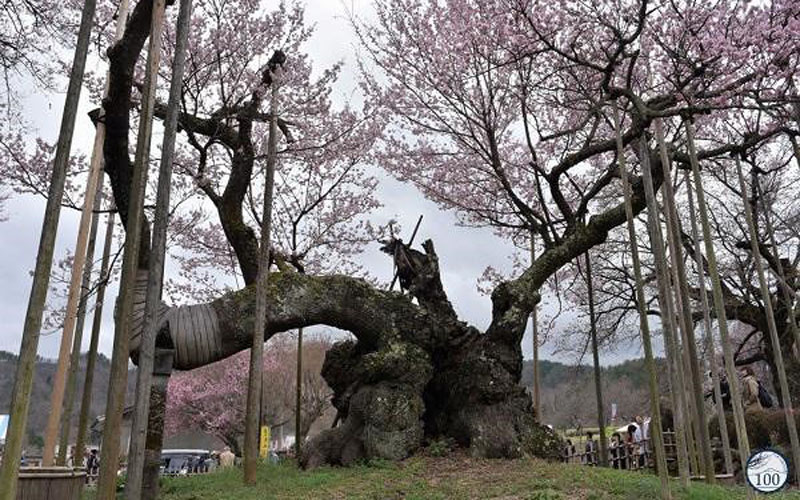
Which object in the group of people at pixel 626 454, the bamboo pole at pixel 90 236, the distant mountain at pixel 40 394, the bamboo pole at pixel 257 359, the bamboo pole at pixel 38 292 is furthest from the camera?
the distant mountain at pixel 40 394

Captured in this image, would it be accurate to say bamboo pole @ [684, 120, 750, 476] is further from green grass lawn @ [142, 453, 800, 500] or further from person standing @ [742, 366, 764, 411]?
person standing @ [742, 366, 764, 411]

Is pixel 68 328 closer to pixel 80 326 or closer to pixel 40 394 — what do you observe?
pixel 80 326

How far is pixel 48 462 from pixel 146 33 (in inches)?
173

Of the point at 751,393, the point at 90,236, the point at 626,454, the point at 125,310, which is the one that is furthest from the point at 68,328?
the point at 751,393

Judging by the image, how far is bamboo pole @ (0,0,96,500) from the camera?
11.5 ft

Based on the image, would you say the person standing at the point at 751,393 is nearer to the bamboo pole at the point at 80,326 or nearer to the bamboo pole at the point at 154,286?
the bamboo pole at the point at 80,326

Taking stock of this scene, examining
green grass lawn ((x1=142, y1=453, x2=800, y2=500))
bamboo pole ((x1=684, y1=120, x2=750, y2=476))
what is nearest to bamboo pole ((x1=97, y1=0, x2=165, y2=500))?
green grass lawn ((x1=142, y1=453, x2=800, y2=500))

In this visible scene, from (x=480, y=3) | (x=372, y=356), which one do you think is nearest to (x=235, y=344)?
(x=372, y=356)

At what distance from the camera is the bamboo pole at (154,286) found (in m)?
4.10

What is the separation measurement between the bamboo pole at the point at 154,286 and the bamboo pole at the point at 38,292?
604mm

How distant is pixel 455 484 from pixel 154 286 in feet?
13.2

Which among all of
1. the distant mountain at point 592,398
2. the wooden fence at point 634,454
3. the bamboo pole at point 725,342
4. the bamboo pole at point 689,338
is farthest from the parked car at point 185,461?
the bamboo pole at point 725,342

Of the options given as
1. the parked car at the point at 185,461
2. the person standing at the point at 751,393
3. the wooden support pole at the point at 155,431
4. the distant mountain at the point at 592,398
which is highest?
the distant mountain at the point at 592,398

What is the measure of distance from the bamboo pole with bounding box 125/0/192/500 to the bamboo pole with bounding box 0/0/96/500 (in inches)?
Answer: 23.8
